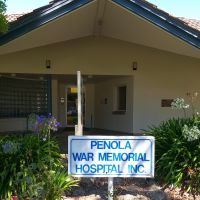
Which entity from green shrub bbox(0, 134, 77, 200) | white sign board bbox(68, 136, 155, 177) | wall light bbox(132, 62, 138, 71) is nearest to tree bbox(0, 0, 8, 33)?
green shrub bbox(0, 134, 77, 200)

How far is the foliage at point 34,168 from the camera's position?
5.47 metres

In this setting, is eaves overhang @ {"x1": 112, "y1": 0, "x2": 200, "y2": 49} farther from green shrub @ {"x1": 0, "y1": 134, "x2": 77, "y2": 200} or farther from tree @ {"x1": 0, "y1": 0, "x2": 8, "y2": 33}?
green shrub @ {"x1": 0, "y1": 134, "x2": 77, "y2": 200}

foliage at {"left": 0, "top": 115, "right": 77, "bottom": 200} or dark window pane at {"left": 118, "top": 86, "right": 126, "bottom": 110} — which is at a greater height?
dark window pane at {"left": 118, "top": 86, "right": 126, "bottom": 110}

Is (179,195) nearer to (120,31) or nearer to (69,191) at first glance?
(69,191)

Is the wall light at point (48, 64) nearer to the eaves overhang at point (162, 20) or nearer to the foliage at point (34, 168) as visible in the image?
the eaves overhang at point (162, 20)

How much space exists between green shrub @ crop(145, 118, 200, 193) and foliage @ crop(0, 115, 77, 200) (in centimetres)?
165

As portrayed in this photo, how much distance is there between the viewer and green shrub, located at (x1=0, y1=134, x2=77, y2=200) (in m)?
5.42

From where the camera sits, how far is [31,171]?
19.4ft

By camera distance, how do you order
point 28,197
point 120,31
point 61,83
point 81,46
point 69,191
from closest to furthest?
1. point 28,197
2. point 69,191
3. point 120,31
4. point 81,46
5. point 61,83

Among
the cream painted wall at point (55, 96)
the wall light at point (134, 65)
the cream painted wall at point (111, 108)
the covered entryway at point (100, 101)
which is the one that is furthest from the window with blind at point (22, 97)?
the wall light at point (134, 65)

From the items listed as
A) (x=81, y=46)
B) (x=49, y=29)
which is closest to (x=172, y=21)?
(x=49, y=29)

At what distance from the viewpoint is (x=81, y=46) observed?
43.7ft

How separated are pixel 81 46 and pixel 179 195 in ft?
26.1

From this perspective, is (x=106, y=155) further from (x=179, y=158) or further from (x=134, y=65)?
(x=134, y=65)
